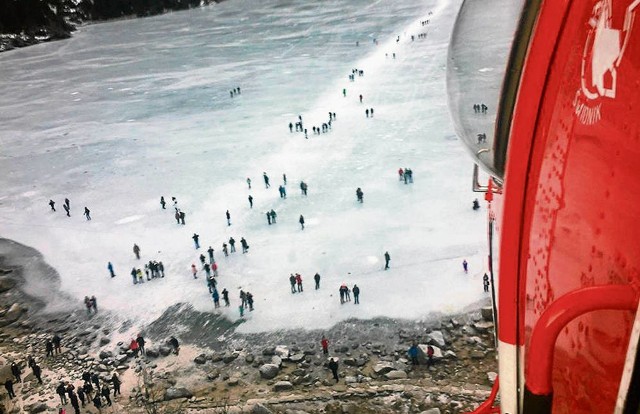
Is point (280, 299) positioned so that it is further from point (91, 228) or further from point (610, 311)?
point (610, 311)

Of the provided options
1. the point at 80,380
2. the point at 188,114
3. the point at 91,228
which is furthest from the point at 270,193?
the point at 188,114

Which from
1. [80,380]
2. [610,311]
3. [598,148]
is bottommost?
[80,380]

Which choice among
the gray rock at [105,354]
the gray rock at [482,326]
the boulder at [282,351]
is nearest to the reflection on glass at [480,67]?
the boulder at [282,351]

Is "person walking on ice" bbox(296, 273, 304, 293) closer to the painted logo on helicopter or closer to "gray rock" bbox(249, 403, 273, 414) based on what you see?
"gray rock" bbox(249, 403, 273, 414)

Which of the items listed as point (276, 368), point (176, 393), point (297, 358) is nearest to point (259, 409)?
point (276, 368)

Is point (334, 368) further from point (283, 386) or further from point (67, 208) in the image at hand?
point (67, 208)

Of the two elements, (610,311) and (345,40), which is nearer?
(610,311)

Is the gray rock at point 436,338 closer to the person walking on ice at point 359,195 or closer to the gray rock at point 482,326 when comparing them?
the gray rock at point 482,326
